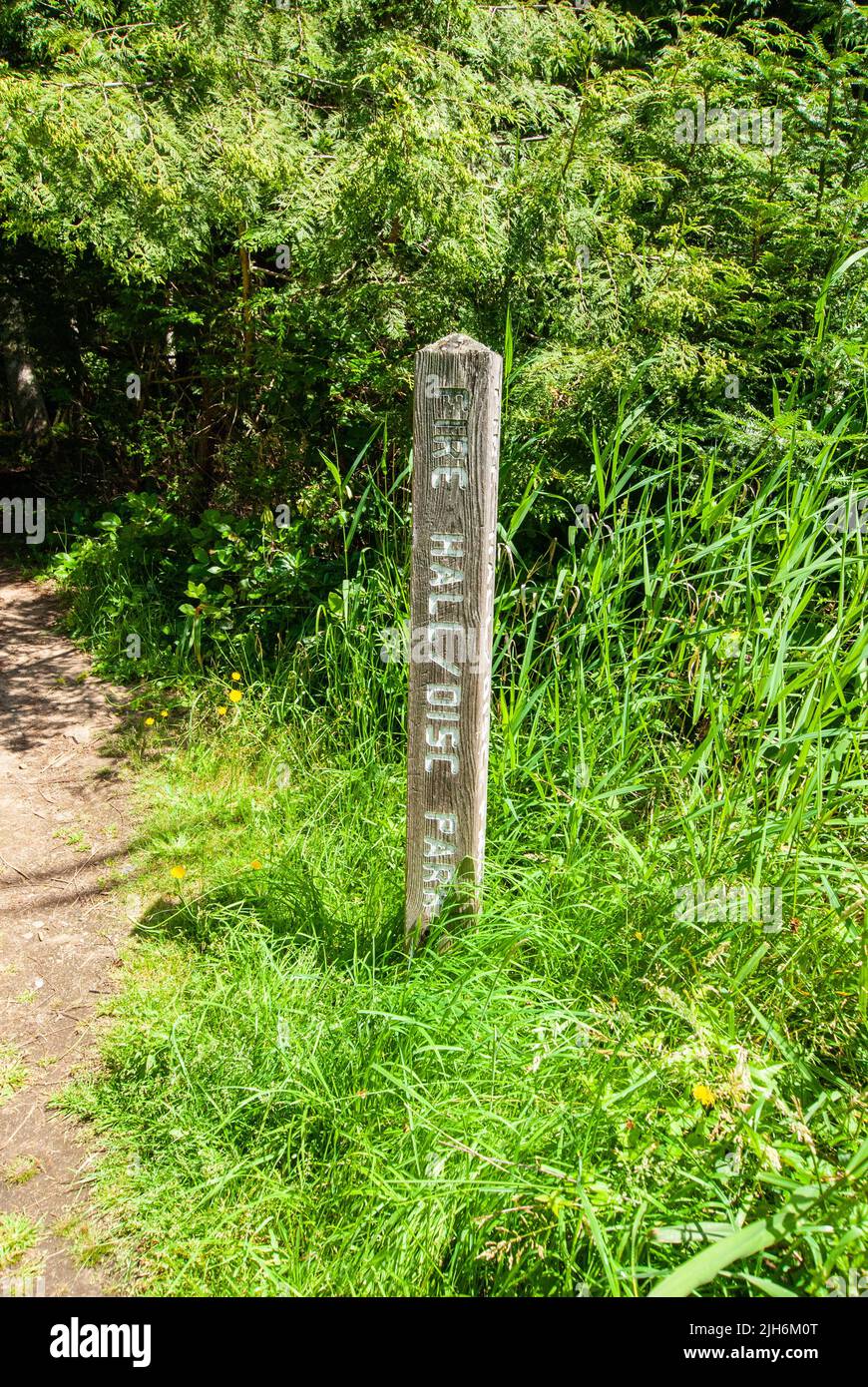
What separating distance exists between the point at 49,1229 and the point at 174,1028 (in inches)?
19.1

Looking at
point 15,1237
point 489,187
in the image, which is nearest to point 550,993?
point 15,1237

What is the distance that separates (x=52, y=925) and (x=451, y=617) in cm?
179

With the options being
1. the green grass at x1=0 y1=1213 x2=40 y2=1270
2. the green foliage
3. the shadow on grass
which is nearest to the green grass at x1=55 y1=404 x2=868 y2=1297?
the shadow on grass

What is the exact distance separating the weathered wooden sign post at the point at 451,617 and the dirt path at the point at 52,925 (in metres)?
1.01

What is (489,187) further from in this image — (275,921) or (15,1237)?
(15,1237)

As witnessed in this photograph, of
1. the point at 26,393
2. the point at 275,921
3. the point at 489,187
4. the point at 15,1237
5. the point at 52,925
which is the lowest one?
the point at 15,1237

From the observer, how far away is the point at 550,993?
7.19 ft

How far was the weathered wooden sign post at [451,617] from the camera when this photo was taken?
2.12 metres

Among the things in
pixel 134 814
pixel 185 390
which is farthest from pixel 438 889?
pixel 185 390

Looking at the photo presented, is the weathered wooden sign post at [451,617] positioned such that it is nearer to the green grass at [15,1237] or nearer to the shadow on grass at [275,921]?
the shadow on grass at [275,921]

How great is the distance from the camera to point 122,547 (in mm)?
4996

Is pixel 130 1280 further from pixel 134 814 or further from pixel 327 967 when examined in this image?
pixel 134 814

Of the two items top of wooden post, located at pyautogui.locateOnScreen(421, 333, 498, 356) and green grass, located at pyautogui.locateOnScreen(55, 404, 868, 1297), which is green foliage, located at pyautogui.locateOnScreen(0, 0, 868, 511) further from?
top of wooden post, located at pyautogui.locateOnScreen(421, 333, 498, 356)

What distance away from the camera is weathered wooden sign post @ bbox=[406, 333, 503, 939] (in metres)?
2.12
